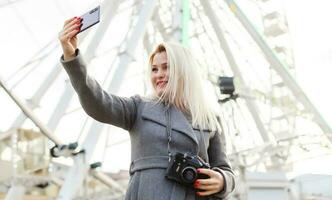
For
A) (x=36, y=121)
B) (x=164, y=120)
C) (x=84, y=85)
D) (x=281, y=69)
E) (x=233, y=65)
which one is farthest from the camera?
(x=233, y=65)

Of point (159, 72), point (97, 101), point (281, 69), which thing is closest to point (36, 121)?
point (159, 72)

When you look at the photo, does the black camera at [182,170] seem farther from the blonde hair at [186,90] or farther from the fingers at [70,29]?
the fingers at [70,29]

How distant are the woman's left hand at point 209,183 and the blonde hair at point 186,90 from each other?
0.13 meters

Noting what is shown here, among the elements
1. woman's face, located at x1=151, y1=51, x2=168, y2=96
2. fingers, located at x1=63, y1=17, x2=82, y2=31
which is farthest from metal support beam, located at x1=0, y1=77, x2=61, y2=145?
fingers, located at x1=63, y1=17, x2=82, y2=31

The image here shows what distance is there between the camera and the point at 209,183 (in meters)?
1.23

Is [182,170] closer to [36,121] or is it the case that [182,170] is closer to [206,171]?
[206,171]

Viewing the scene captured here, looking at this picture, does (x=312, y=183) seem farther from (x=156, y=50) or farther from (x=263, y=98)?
(x=156, y=50)

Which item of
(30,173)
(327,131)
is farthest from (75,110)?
(327,131)

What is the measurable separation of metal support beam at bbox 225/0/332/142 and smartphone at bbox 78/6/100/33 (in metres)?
8.20

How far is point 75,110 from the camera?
760 cm

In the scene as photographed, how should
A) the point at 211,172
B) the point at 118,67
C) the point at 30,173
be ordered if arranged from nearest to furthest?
the point at 211,172 → the point at 118,67 → the point at 30,173

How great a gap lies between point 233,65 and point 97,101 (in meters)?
9.43

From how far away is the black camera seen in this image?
119cm

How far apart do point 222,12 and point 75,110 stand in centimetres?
494
